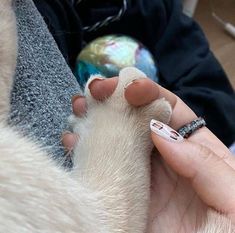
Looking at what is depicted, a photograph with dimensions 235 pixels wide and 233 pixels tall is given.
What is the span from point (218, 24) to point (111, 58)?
0.78 meters

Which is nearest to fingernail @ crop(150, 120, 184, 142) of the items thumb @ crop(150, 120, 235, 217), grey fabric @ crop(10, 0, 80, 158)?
thumb @ crop(150, 120, 235, 217)

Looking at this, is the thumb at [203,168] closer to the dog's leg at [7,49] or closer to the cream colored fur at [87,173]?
the cream colored fur at [87,173]

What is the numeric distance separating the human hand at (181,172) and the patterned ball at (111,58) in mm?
446

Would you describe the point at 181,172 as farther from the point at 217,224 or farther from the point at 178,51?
the point at 178,51

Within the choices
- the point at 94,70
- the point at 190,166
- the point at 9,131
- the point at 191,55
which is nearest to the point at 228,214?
the point at 190,166

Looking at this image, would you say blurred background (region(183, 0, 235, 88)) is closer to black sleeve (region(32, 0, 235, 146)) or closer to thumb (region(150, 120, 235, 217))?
black sleeve (region(32, 0, 235, 146))

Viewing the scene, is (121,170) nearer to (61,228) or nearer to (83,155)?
(83,155)

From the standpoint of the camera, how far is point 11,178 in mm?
477

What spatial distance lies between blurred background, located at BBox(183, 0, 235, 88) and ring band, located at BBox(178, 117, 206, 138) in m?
0.96

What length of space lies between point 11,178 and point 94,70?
0.77m

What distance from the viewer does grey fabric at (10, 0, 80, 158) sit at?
0.81 metres

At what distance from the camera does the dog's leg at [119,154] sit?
0.64m

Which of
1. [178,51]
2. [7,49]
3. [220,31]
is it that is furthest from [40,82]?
[220,31]

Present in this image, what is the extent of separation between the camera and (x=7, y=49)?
2.69ft
